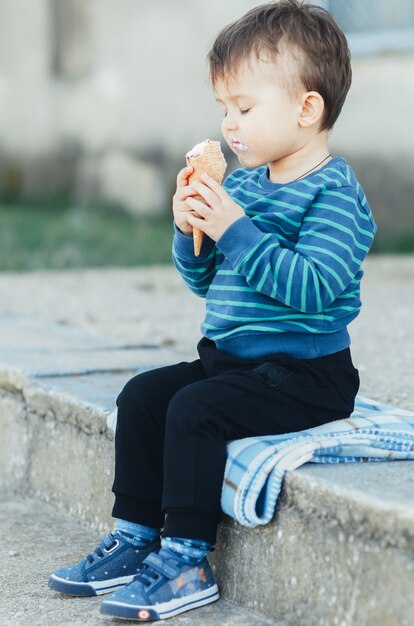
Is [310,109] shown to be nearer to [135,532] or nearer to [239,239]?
[239,239]

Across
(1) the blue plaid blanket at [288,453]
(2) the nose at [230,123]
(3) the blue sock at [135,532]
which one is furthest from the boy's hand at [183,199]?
(3) the blue sock at [135,532]

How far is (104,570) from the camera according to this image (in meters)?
2.12

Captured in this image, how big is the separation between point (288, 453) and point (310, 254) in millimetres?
371

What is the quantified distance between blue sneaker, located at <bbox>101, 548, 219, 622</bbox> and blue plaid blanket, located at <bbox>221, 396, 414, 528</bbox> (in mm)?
136

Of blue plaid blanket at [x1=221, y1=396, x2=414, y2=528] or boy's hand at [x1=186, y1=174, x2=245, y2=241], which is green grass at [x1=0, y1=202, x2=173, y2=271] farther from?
blue plaid blanket at [x1=221, y1=396, x2=414, y2=528]

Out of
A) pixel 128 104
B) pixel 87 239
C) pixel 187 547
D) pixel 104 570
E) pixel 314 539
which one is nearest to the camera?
pixel 314 539

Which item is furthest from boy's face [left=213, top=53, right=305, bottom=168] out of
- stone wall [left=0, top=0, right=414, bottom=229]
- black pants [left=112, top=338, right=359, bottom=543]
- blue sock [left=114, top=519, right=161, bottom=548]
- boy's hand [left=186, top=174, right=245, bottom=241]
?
stone wall [left=0, top=0, right=414, bottom=229]

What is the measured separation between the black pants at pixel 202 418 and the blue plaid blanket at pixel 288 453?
0.03 m

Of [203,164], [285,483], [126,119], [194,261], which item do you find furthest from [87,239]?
[285,483]

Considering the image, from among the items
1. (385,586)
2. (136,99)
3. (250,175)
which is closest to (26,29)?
(136,99)

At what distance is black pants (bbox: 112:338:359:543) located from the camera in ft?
6.53

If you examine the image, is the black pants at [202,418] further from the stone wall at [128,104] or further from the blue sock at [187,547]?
the stone wall at [128,104]

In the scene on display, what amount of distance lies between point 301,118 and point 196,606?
0.95 m

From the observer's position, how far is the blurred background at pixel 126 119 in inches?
278
